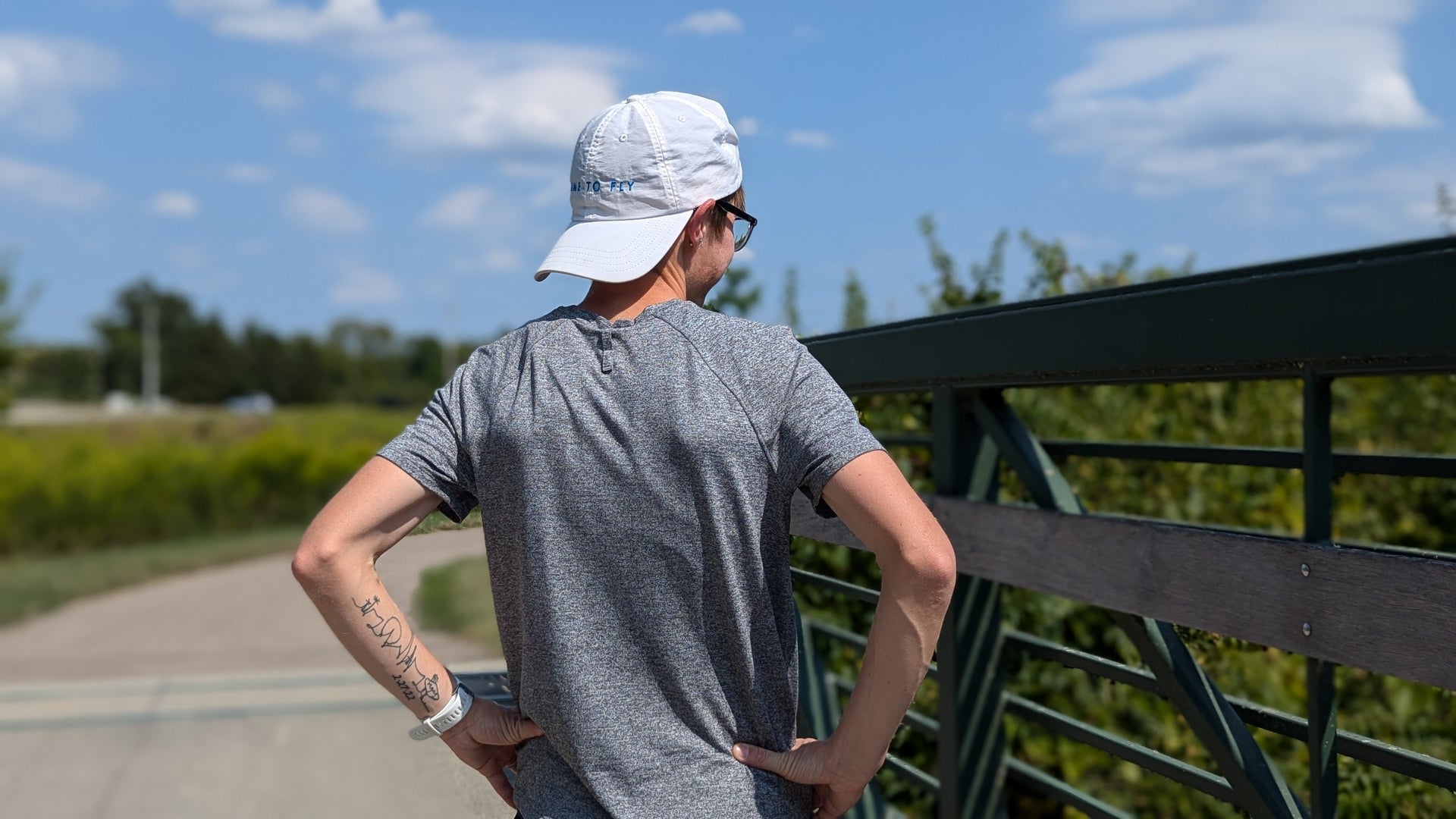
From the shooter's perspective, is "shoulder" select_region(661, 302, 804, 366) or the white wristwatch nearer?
"shoulder" select_region(661, 302, 804, 366)

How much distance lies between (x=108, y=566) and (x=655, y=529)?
13.3 meters

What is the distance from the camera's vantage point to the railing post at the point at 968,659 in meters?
2.76

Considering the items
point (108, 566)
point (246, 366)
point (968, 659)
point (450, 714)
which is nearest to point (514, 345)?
point (450, 714)

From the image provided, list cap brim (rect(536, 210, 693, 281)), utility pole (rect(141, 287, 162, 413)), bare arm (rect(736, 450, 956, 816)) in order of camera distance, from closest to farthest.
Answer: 1. bare arm (rect(736, 450, 956, 816))
2. cap brim (rect(536, 210, 693, 281))
3. utility pole (rect(141, 287, 162, 413))

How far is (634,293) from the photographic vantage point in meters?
1.69

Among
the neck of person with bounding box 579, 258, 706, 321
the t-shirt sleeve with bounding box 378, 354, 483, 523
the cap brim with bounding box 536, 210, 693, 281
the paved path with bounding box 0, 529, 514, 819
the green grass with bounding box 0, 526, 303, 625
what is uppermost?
the cap brim with bounding box 536, 210, 693, 281

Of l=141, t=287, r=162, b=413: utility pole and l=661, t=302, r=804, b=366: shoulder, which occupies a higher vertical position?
l=661, t=302, r=804, b=366: shoulder

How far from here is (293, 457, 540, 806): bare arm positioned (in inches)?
65.1

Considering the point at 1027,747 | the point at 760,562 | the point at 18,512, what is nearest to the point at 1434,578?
the point at 760,562

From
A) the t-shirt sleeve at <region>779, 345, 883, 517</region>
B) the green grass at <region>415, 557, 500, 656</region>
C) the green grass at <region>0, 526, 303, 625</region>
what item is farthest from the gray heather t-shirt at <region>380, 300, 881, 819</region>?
the green grass at <region>0, 526, 303, 625</region>

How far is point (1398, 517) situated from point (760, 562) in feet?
16.1

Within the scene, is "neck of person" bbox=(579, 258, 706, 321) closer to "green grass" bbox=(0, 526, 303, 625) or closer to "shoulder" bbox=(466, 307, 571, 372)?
"shoulder" bbox=(466, 307, 571, 372)

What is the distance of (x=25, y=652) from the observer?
898 cm

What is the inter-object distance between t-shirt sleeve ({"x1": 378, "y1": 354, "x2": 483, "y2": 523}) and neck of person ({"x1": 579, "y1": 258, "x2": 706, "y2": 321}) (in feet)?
0.60
